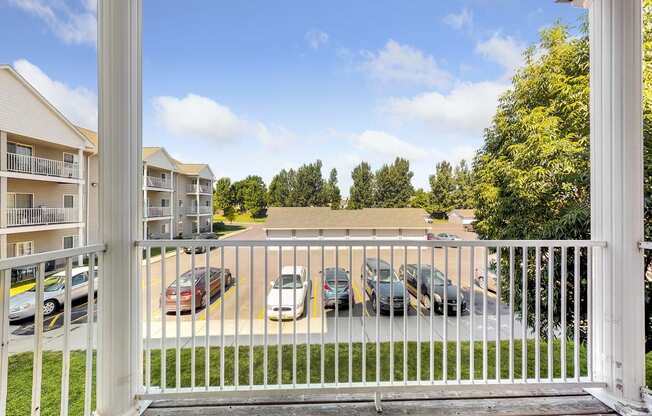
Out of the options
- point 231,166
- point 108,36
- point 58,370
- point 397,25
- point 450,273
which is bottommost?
point 58,370

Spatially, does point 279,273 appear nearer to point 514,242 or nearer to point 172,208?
point 172,208

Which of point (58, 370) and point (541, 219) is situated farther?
point (541, 219)

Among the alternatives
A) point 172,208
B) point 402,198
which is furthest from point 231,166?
point 402,198

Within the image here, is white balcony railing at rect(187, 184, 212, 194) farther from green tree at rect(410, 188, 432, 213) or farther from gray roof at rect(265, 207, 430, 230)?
green tree at rect(410, 188, 432, 213)

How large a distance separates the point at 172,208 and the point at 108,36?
1.04m

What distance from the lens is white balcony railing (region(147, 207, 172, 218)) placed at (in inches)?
79.4

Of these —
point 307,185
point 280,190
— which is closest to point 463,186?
point 307,185

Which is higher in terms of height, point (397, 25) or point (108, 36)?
point (397, 25)

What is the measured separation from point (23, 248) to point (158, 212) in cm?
74

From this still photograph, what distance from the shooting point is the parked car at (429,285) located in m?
2.02

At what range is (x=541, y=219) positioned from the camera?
2.62 m

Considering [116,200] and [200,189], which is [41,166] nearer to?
[116,200]

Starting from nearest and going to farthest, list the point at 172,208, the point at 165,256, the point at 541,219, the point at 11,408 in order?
the point at 11,408 → the point at 165,256 → the point at 172,208 → the point at 541,219

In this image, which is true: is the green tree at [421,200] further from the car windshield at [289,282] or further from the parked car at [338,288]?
the car windshield at [289,282]
